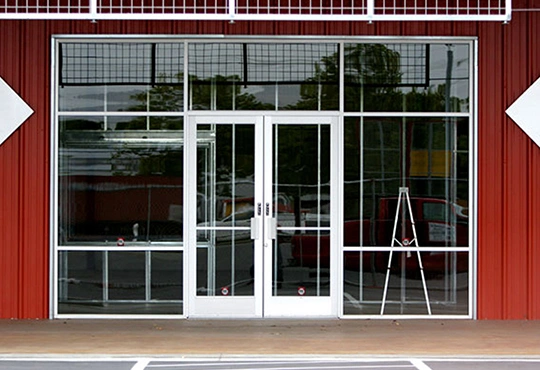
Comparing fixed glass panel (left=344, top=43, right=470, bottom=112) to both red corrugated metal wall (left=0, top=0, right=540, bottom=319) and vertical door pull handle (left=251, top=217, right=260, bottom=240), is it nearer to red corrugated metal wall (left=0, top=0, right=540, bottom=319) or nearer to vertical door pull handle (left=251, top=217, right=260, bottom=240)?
red corrugated metal wall (left=0, top=0, right=540, bottom=319)

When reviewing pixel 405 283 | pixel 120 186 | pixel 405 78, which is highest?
pixel 405 78

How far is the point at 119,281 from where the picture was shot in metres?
12.3

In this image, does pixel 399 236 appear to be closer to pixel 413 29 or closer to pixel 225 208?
pixel 225 208

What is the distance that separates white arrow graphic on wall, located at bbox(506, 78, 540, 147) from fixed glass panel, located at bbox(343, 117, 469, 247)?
0.67 m

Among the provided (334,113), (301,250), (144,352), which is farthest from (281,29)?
(144,352)

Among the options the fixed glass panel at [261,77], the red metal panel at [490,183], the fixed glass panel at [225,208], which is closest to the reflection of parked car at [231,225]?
the fixed glass panel at [225,208]

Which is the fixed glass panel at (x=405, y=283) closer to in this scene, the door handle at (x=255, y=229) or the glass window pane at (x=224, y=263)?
the door handle at (x=255, y=229)

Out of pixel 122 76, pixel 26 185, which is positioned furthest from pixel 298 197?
pixel 26 185

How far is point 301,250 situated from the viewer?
40.8 ft

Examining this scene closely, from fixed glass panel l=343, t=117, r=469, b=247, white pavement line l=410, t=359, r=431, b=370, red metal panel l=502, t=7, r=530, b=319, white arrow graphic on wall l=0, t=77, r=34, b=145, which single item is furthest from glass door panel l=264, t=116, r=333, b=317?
white arrow graphic on wall l=0, t=77, r=34, b=145

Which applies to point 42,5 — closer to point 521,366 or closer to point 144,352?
point 144,352

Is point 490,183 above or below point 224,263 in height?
above

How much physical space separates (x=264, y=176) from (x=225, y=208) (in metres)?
0.68

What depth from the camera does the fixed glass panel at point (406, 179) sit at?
1241 centimetres
